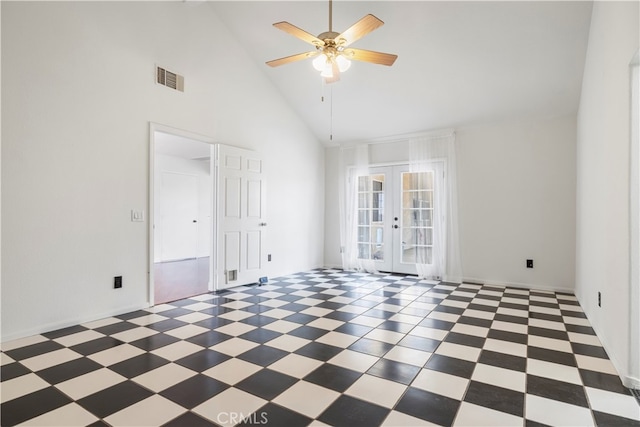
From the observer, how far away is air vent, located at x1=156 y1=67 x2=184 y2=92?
4047 millimetres

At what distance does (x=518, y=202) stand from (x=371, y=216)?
2455 mm

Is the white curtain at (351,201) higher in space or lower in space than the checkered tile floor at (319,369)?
higher

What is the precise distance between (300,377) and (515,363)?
5.19ft

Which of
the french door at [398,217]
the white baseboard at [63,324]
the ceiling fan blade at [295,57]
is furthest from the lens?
the french door at [398,217]

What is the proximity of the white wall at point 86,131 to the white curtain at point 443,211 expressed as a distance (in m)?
3.47

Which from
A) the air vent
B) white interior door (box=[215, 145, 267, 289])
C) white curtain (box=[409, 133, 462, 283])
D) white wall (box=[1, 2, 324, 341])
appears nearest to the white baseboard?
white wall (box=[1, 2, 324, 341])

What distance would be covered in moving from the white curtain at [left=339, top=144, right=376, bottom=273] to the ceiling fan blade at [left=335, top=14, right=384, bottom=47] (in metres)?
3.55

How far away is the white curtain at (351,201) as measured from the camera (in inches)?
258

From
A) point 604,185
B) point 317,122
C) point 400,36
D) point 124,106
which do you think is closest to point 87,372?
point 124,106

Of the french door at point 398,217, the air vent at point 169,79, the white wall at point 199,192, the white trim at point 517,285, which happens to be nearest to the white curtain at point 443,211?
the french door at point 398,217

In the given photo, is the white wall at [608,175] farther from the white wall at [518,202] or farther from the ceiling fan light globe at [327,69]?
the ceiling fan light globe at [327,69]

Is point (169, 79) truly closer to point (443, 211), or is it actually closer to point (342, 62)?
point (342, 62)

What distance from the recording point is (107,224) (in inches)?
141

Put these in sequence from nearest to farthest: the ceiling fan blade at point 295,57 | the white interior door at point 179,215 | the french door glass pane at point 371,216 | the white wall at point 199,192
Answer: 1. the ceiling fan blade at point 295,57
2. the french door glass pane at point 371,216
3. the white wall at point 199,192
4. the white interior door at point 179,215
